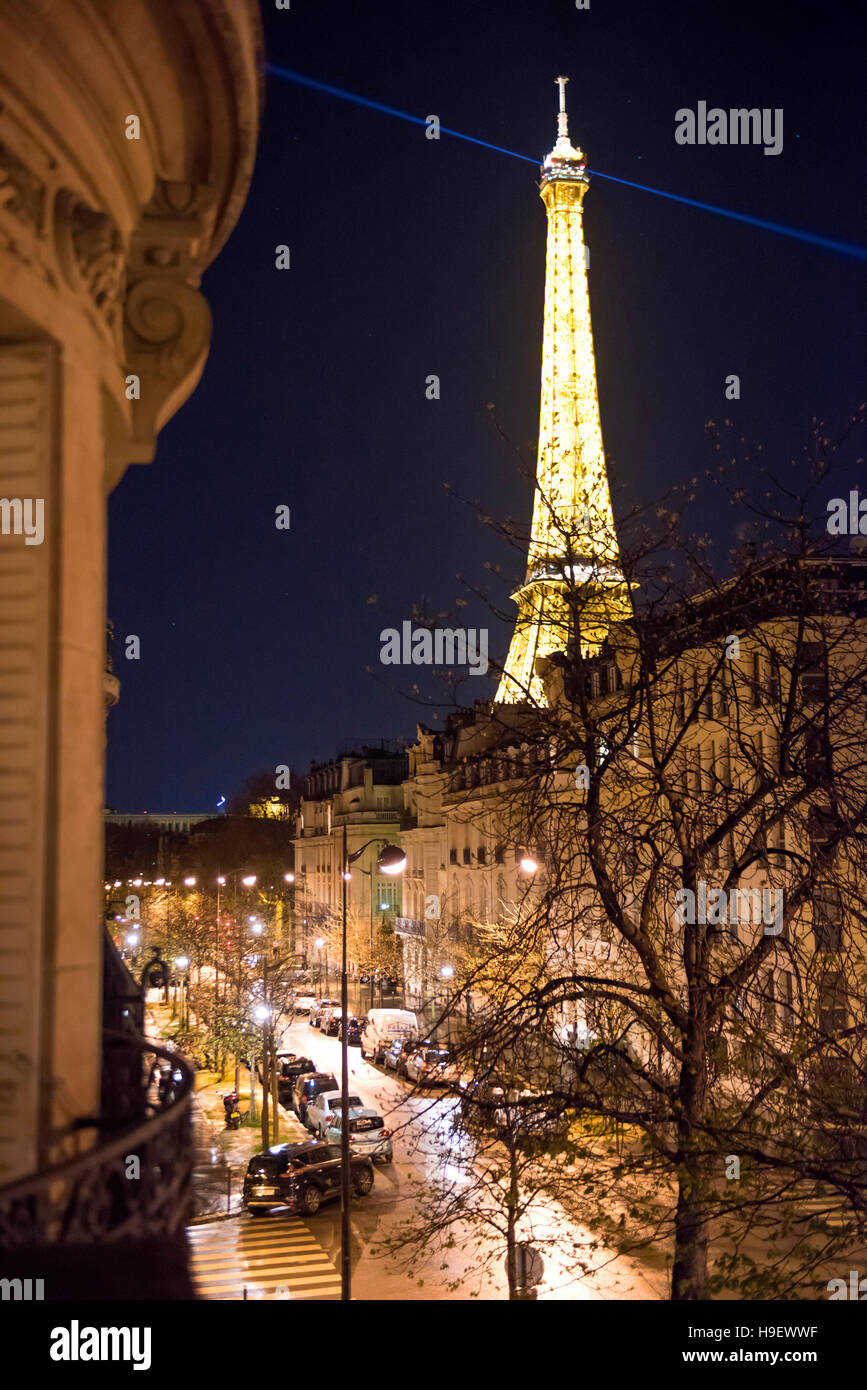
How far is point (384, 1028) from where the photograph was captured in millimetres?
43750

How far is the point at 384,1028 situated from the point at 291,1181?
19.0 meters

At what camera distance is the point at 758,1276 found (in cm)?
902

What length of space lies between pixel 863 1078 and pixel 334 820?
237 feet

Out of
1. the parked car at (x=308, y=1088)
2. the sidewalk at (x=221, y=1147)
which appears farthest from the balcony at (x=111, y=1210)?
the parked car at (x=308, y=1088)

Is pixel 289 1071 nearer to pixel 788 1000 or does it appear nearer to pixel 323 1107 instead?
pixel 323 1107

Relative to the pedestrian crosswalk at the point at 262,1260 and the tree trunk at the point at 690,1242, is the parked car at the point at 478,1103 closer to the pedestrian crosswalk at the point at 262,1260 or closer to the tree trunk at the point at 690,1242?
the tree trunk at the point at 690,1242

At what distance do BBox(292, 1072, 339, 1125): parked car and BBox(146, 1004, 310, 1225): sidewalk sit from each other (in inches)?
15.1

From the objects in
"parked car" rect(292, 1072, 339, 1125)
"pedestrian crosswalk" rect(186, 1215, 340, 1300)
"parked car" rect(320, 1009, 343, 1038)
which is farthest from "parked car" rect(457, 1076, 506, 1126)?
"parked car" rect(320, 1009, 343, 1038)

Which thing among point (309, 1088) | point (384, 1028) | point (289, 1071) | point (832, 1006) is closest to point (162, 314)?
point (832, 1006)

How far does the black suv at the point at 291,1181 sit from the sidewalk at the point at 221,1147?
92 cm

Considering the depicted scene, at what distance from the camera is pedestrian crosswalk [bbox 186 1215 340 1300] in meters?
19.2

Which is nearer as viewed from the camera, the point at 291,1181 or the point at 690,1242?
the point at 690,1242
